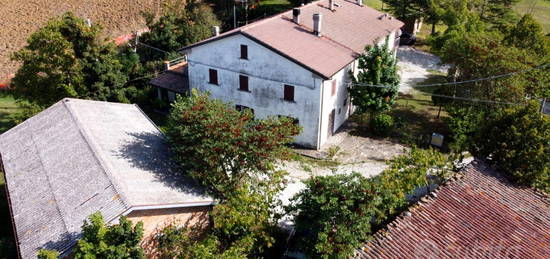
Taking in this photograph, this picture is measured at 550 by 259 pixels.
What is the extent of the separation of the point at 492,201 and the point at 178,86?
24436 millimetres

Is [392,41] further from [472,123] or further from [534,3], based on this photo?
[534,3]

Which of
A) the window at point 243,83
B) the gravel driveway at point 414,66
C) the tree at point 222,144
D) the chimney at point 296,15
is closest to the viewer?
the tree at point 222,144

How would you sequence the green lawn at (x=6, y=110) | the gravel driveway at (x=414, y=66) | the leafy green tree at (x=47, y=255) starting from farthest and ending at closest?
1. the gravel driveway at (x=414, y=66)
2. the green lawn at (x=6, y=110)
3. the leafy green tree at (x=47, y=255)

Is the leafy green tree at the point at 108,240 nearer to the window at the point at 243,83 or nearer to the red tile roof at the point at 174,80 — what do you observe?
the window at the point at 243,83

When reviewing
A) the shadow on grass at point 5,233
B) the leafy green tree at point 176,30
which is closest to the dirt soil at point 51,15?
the leafy green tree at point 176,30

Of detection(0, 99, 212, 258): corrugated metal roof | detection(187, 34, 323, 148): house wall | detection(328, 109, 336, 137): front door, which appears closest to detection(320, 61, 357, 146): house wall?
detection(328, 109, 336, 137): front door

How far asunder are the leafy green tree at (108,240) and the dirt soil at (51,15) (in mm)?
33287

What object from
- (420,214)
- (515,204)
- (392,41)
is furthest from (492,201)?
(392,41)

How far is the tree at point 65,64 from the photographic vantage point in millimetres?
27172

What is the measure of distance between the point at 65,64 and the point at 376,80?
20758 mm

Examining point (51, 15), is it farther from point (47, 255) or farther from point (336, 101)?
point (47, 255)

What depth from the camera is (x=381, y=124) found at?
3030 cm

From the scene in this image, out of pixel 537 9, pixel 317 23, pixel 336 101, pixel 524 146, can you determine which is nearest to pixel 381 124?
pixel 336 101

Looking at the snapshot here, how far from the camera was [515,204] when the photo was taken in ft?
57.7
